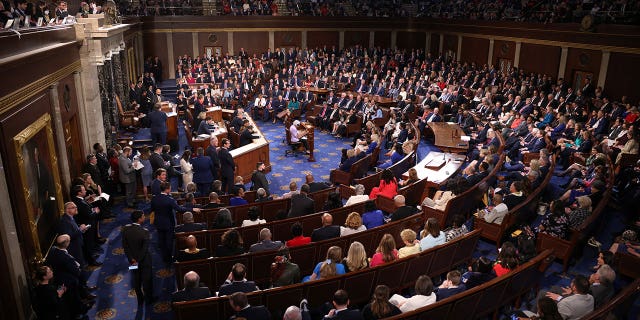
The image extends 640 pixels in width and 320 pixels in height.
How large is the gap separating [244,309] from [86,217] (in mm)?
4437

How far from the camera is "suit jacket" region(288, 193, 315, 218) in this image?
26.2 ft

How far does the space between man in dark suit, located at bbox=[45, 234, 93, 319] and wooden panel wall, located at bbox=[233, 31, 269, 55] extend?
→ 927 inches

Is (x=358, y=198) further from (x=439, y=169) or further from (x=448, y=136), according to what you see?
(x=448, y=136)

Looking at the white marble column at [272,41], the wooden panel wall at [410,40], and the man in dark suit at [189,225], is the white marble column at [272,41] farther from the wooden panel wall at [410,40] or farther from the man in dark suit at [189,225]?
the man in dark suit at [189,225]

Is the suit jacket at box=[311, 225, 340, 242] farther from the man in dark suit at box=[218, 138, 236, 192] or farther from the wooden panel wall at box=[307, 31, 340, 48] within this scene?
the wooden panel wall at box=[307, 31, 340, 48]

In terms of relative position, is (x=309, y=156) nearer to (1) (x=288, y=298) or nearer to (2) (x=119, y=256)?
(2) (x=119, y=256)

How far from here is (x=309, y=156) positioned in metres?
14.4

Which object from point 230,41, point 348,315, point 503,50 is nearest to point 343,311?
point 348,315

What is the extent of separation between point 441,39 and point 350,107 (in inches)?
463

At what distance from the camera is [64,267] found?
19.8 feet

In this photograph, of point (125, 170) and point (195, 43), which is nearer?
point (125, 170)

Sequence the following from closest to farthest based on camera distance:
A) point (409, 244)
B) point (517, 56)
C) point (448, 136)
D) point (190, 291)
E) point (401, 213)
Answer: point (190, 291), point (409, 244), point (401, 213), point (448, 136), point (517, 56)

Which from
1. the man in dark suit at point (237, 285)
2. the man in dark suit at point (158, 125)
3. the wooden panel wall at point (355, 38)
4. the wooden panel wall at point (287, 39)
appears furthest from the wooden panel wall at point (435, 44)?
the man in dark suit at point (237, 285)

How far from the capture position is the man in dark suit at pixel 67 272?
19.6 feet
